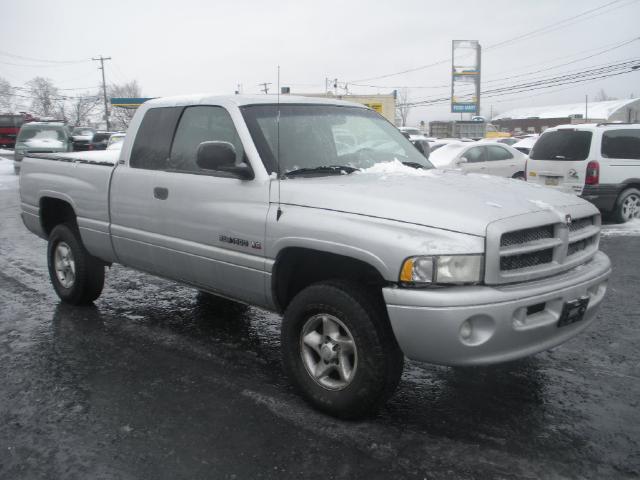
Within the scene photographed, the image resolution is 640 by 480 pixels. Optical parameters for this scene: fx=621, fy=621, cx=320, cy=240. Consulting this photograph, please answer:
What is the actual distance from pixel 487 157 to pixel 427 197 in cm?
1190

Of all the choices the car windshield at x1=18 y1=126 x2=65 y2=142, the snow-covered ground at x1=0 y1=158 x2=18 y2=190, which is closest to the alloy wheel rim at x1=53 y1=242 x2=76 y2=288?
the snow-covered ground at x1=0 y1=158 x2=18 y2=190

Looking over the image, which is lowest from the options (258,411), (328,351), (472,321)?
(258,411)

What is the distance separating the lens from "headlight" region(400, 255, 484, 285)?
9.98ft

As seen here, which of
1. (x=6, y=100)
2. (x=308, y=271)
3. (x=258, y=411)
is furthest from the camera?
(x=6, y=100)

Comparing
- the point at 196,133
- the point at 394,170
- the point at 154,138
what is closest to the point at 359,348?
the point at 394,170

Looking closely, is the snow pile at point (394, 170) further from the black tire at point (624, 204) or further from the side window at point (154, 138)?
the black tire at point (624, 204)

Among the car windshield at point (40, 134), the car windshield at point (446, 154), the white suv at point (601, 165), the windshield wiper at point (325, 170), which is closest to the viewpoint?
the windshield wiper at point (325, 170)

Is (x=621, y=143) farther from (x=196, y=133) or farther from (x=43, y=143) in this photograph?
(x=43, y=143)

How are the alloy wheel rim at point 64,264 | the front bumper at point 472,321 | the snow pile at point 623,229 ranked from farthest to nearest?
the snow pile at point 623,229
the alloy wheel rim at point 64,264
the front bumper at point 472,321

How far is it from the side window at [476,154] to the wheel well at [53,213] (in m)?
10.3

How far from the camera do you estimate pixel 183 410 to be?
366 cm

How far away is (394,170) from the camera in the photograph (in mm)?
4254

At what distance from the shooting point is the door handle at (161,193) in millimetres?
4562

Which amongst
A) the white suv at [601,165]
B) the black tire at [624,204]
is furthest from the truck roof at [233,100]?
the black tire at [624,204]
